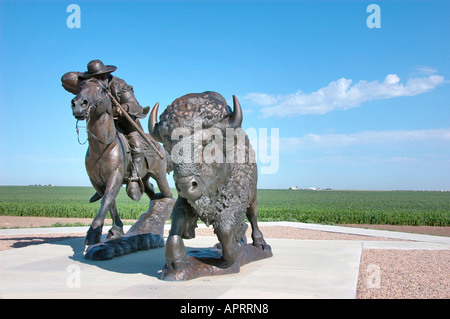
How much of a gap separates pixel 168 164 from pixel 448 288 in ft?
16.7

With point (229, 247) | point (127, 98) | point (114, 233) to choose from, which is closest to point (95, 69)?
point (127, 98)

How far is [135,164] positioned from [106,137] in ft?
2.90

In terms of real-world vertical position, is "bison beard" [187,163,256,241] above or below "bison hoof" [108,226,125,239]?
above

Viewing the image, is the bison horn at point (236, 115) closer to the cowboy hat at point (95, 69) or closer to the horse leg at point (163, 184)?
the cowboy hat at point (95, 69)

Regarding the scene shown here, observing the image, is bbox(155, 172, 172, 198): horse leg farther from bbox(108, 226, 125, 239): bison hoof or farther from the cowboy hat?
the cowboy hat

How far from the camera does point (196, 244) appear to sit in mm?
8047

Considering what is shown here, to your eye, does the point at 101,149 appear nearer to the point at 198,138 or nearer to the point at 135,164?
the point at 135,164

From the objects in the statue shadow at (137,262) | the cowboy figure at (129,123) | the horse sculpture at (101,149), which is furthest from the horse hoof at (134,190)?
the statue shadow at (137,262)

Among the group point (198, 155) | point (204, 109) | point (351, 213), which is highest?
point (204, 109)

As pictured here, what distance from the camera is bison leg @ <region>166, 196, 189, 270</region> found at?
14.5 ft

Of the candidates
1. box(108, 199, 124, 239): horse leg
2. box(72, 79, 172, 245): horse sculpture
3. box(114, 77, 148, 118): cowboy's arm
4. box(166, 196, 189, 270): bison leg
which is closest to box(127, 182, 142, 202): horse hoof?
box(72, 79, 172, 245): horse sculpture

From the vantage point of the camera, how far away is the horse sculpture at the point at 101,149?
5.86 meters
